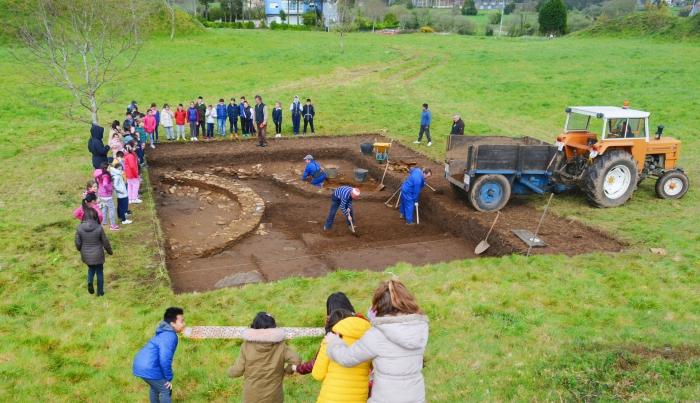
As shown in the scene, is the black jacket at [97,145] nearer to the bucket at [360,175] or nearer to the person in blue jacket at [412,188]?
the bucket at [360,175]

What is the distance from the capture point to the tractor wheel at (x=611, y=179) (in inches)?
460

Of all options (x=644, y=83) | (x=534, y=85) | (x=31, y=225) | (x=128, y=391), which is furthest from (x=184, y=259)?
(x=644, y=83)

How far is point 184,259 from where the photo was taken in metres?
10.3

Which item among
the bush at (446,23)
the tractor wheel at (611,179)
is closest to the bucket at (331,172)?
the tractor wheel at (611,179)

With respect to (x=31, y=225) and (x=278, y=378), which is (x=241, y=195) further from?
(x=278, y=378)

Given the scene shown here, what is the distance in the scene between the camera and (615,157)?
11766 mm

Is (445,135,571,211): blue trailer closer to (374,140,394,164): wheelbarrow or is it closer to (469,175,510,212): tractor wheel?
(469,175,510,212): tractor wheel

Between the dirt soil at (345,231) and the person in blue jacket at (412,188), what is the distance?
384mm

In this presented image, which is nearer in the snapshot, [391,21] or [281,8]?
[391,21]

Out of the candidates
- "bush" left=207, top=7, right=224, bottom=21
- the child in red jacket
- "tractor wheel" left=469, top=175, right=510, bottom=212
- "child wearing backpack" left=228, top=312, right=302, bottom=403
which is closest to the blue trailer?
"tractor wheel" left=469, top=175, right=510, bottom=212

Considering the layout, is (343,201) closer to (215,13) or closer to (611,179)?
(611,179)

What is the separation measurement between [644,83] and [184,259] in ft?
85.2

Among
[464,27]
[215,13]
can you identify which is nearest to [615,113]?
[464,27]

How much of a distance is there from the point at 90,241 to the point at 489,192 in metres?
8.30
